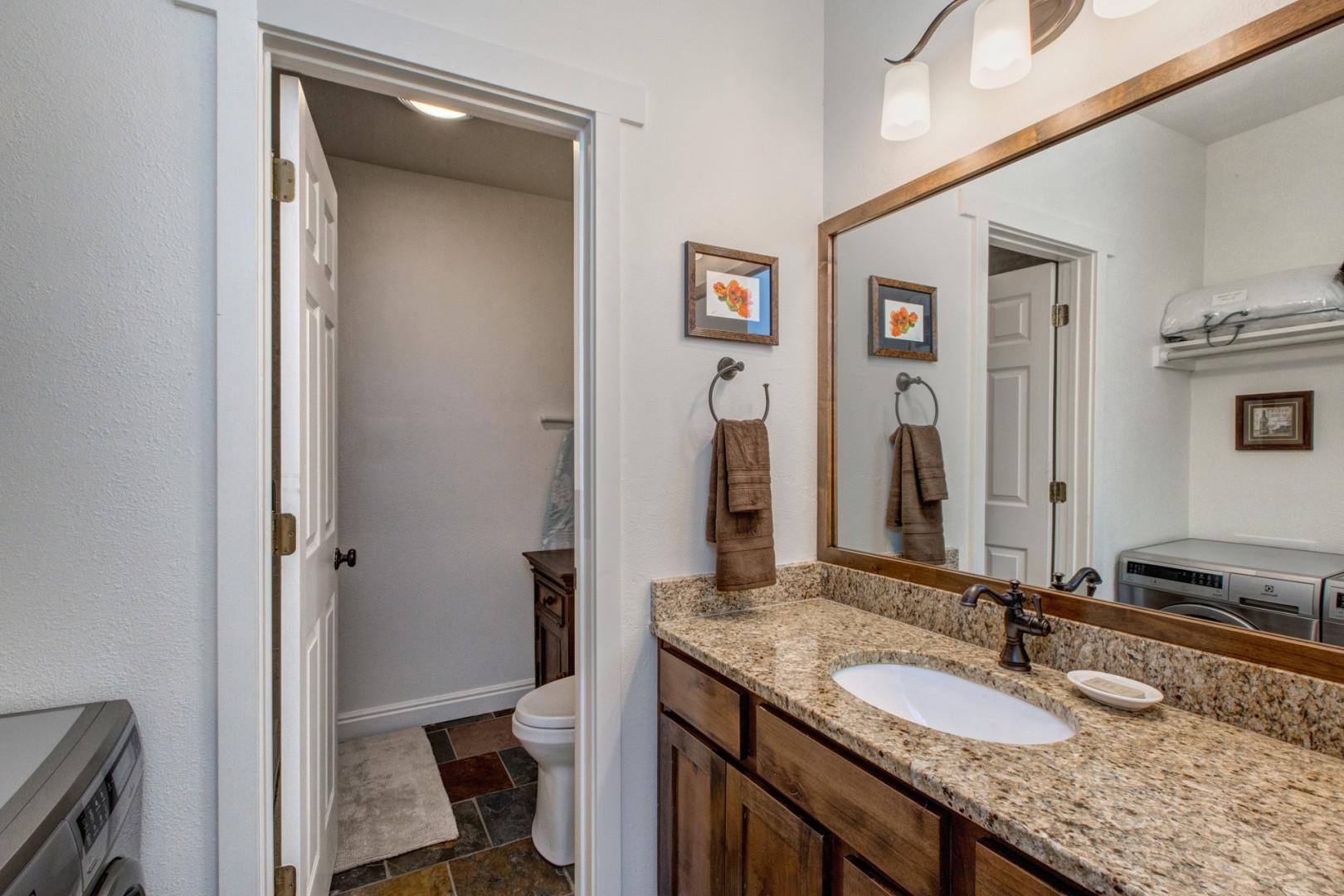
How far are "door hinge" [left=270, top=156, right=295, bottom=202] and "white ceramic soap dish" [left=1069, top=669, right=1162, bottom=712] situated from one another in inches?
70.2

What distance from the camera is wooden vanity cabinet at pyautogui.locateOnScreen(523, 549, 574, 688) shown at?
2359 millimetres

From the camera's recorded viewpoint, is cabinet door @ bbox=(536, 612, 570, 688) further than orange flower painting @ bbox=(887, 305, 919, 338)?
Yes

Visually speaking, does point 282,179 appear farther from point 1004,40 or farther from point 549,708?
point 549,708

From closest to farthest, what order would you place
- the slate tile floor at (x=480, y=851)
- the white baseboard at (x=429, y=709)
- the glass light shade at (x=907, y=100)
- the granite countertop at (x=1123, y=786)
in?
the granite countertop at (x=1123, y=786), the glass light shade at (x=907, y=100), the slate tile floor at (x=480, y=851), the white baseboard at (x=429, y=709)

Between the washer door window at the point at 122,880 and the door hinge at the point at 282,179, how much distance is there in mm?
1186

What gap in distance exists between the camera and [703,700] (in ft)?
4.38

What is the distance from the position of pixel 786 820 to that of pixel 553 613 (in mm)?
1630

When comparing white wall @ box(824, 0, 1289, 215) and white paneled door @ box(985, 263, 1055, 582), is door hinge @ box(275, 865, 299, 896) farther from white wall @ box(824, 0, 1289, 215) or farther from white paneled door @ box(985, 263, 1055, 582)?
white wall @ box(824, 0, 1289, 215)

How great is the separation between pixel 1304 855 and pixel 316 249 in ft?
6.56

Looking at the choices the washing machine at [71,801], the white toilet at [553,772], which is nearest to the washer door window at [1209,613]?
the white toilet at [553,772]

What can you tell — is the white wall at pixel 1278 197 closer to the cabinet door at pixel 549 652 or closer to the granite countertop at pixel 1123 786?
the granite countertop at pixel 1123 786

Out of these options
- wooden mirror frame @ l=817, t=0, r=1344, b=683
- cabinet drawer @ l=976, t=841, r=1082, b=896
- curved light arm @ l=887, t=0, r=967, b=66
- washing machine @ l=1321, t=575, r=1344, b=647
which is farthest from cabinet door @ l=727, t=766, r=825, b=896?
curved light arm @ l=887, t=0, r=967, b=66

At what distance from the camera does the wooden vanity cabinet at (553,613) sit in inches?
92.9

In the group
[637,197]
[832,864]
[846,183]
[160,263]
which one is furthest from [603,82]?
[832,864]
